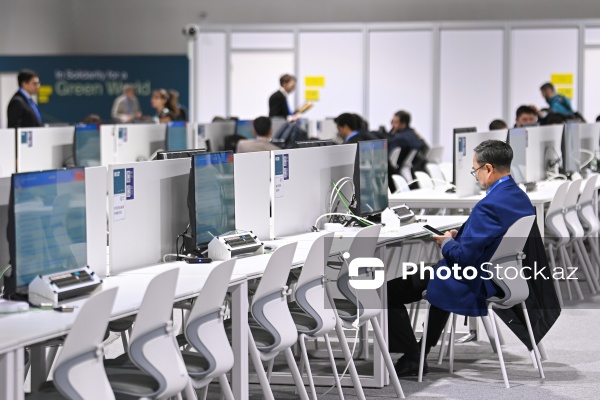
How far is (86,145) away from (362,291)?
507 cm

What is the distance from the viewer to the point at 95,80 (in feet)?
58.9

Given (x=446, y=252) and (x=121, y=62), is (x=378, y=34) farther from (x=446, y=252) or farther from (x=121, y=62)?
(x=446, y=252)

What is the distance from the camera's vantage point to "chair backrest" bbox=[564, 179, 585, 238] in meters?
7.50

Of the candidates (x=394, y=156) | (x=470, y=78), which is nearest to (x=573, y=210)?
(x=394, y=156)

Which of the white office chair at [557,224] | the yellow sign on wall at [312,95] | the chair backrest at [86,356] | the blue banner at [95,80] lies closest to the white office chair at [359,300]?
the chair backrest at [86,356]

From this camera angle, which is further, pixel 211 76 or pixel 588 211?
pixel 211 76

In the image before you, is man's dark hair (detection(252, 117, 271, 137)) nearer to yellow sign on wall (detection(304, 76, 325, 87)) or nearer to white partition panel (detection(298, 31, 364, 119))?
white partition panel (detection(298, 31, 364, 119))

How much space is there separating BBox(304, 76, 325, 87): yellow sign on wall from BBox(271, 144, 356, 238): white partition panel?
30.7 feet

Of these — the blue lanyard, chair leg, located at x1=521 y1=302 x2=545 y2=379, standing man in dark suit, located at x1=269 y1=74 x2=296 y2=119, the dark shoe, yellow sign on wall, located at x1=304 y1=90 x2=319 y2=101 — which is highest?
yellow sign on wall, located at x1=304 y1=90 x2=319 y2=101

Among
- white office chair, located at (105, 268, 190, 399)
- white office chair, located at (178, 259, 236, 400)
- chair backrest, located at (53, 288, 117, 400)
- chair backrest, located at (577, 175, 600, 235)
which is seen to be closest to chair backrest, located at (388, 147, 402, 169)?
chair backrest, located at (577, 175, 600, 235)

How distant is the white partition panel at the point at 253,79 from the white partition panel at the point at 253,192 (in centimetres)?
1017

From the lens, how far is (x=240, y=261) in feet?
15.6

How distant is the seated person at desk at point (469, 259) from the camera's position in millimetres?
5125

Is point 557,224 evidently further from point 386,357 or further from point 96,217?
point 96,217
